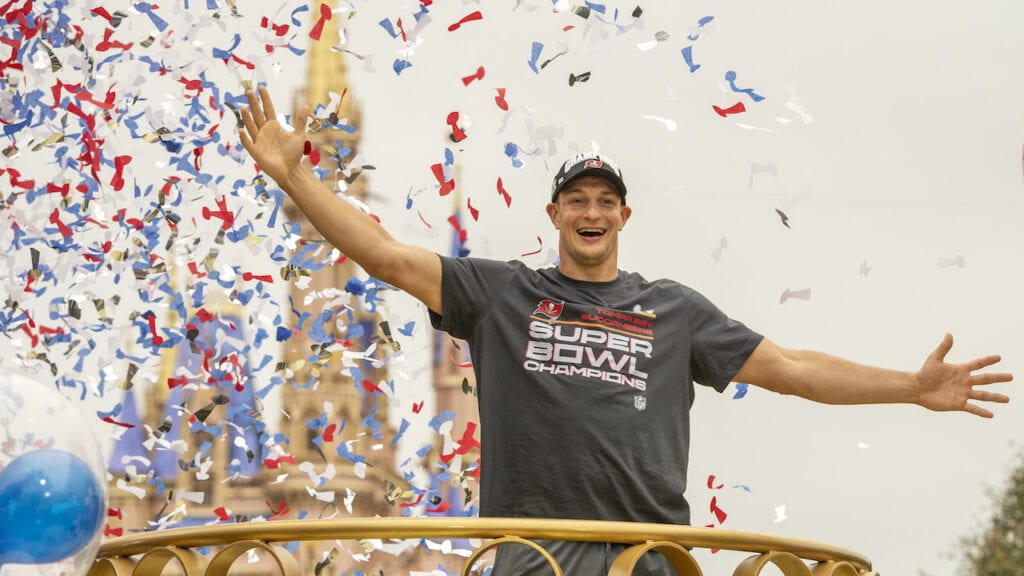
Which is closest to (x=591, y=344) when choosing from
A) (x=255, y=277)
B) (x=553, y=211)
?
(x=553, y=211)

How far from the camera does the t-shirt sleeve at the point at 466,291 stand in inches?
163

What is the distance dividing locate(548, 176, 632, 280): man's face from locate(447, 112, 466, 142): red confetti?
2.38 m

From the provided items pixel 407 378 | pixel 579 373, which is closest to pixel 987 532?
pixel 407 378

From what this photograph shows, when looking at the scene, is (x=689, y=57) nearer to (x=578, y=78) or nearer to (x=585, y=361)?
(x=578, y=78)

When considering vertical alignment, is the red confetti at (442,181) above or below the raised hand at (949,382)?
above

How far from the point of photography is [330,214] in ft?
13.3

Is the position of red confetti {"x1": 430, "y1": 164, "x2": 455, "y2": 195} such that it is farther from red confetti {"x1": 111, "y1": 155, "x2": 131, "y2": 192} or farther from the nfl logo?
the nfl logo

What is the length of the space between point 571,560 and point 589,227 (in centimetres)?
120

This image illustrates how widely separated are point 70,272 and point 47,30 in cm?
113

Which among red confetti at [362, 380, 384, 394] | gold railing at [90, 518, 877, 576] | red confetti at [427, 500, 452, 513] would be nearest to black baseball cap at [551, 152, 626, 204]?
gold railing at [90, 518, 877, 576]

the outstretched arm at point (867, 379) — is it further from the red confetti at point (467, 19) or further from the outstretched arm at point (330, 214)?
the red confetti at point (467, 19)

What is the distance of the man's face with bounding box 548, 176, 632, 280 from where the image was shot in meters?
4.24

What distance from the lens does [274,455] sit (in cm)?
675

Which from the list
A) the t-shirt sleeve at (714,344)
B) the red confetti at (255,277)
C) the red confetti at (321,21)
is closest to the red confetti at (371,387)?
the red confetti at (255,277)
